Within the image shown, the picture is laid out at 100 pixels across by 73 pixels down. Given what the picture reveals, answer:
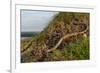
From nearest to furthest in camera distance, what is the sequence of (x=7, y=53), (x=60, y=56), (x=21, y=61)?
(x=7, y=53) → (x=21, y=61) → (x=60, y=56)

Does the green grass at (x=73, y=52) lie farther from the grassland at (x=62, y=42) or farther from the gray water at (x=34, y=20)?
the gray water at (x=34, y=20)

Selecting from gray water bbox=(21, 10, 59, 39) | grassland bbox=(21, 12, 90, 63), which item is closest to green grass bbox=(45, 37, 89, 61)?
grassland bbox=(21, 12, 90, 63)

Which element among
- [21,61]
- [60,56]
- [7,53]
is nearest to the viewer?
[7,53]

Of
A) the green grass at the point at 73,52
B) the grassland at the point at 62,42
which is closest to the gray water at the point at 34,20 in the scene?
the grassland at the point at 62,42

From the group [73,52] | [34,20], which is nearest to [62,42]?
[73,52]

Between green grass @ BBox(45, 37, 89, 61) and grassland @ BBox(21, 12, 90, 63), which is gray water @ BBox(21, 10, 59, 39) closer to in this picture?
grassland @ BBox(21, 12, 90, 63)

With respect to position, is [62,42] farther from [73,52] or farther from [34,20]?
[34,20]

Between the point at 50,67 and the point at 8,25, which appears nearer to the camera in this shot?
the point at 8,25

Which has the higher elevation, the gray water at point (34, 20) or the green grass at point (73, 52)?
the gray water at point (34, 20)

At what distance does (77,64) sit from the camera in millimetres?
2547

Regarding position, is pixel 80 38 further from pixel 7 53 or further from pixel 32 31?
pixel 7 53

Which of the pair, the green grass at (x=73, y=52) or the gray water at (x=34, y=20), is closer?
the gray water at (x=34, y=20)

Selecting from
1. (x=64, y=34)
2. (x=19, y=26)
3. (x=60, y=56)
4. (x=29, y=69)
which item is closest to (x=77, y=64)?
(x=60, y=56)

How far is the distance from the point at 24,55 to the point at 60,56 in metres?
0.46
